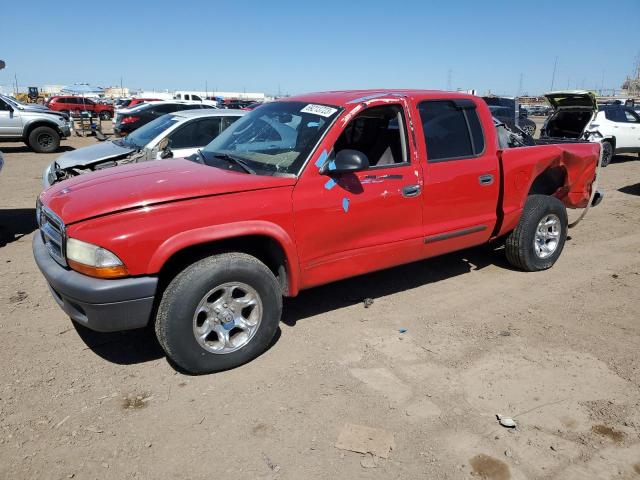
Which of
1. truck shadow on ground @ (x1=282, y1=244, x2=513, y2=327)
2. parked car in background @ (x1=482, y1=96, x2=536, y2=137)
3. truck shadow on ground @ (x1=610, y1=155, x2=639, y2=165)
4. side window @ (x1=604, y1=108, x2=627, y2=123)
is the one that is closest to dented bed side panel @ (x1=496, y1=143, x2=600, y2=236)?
truck shadow on ground @ (x1=282, y1=244, x2=513, y2=327)

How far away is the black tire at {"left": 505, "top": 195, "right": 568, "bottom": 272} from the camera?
16.7ft

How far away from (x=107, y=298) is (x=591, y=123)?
486 inches

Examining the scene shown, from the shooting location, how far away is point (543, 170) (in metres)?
5.07

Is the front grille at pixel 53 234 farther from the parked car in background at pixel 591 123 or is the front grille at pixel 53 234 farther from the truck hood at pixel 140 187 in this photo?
the parked car in background at pixel 591 123

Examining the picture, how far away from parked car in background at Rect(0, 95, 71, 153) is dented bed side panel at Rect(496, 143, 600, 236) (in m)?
14.9

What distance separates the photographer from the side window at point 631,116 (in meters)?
13.7

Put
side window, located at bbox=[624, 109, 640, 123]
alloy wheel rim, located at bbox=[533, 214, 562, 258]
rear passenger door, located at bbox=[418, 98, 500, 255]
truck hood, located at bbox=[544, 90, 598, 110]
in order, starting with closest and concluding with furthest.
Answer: rear passenger door, located at bbox=[418, 98, 500, 255] < alloy wheel rim, located at bbox=[533, 214, 562, 258] < truck hood, located at bbox=[544, 90, 598, 110] < side window, located at bbox=[624, 109, 640, 123]

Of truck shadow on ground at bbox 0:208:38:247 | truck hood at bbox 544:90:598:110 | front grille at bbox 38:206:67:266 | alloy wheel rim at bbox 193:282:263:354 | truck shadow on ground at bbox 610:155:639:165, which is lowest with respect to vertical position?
truck shadow on ground at bbox 0:208:38:247

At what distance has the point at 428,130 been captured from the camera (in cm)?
416

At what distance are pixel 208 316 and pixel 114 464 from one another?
103 cm

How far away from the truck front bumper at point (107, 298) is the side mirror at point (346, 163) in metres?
1.45

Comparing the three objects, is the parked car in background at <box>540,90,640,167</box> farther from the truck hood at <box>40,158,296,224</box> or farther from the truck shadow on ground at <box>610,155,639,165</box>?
the truck hood at <box>40,158,296,224</box>

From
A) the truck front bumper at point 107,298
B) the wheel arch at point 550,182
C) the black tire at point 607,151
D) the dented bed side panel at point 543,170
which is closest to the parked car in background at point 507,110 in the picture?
the black tire at point 607,151

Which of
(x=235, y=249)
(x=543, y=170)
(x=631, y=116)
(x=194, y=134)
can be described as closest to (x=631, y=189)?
(x=631, y=116)
